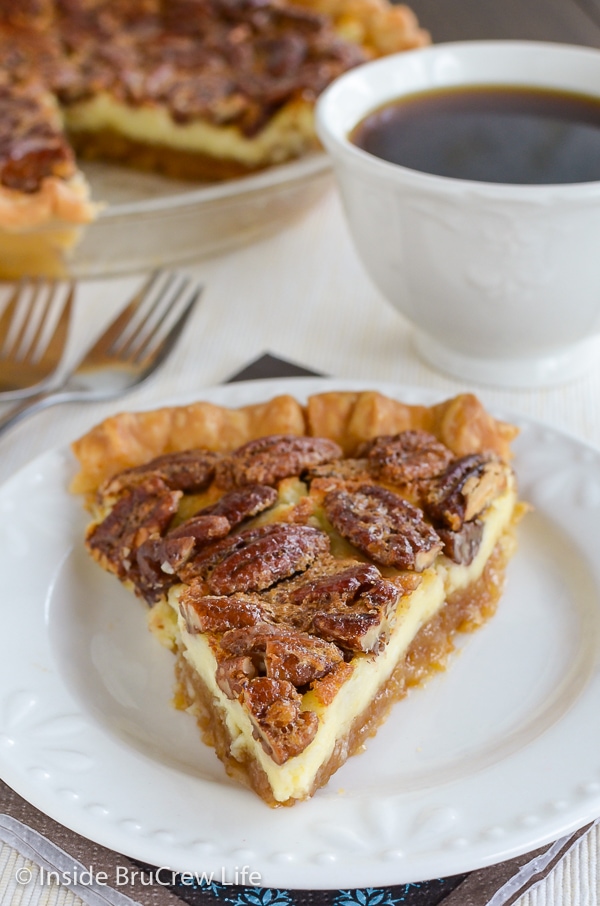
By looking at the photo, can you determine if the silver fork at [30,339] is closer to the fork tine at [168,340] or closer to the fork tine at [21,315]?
the fork tine at [21,315]

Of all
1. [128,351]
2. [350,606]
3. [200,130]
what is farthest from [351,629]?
[200,130]

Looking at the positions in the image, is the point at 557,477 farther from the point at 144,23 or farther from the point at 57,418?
the point at 144,23

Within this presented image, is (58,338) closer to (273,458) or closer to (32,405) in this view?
(32,405)

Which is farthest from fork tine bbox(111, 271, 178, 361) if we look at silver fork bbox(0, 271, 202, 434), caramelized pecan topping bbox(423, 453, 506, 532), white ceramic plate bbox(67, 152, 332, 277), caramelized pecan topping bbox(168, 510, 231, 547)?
caramelized pecan topping bbox(423, 453, 506, 532)

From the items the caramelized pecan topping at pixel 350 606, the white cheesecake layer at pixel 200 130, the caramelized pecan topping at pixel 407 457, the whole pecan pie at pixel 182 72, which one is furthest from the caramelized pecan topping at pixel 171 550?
the white cheesecake layer at pixel 200 130

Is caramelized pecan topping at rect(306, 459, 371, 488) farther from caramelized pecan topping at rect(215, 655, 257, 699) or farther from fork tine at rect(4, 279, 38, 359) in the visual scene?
fork tine at rect(4, 279, 38, 359)

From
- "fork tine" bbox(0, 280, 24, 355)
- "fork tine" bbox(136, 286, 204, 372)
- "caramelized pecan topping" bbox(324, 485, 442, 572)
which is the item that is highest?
"caramelized pecan topping" bbox(324, 485, 442, 572)
